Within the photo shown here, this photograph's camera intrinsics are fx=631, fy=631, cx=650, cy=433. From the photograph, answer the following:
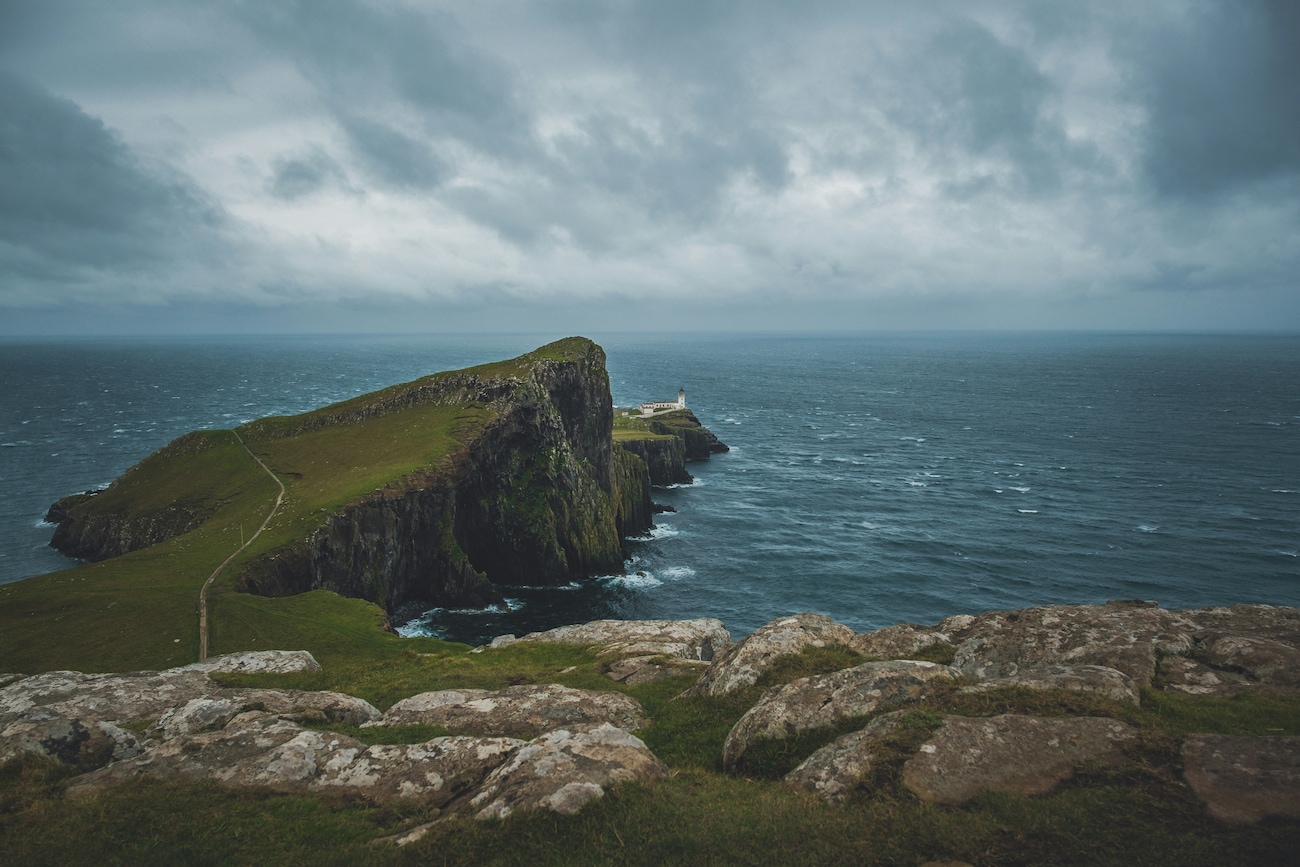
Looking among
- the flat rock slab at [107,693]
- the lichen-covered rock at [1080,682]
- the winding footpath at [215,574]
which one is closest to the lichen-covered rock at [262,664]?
the flat rock slab at [107,693]

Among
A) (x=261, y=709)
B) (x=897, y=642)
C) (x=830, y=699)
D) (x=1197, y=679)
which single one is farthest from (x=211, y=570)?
(x=1197, y=679)

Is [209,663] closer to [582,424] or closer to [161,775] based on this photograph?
[161,775]

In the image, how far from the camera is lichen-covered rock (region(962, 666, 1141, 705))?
581 inches

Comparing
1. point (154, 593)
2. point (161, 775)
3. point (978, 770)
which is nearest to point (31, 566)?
point (154, 593)

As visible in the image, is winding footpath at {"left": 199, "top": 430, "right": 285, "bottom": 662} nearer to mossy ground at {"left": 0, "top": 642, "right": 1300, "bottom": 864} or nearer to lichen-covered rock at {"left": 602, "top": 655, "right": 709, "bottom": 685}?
lichen-covered rock at {"left": 602, "top": 655, "right": 709, "bottom": 685}

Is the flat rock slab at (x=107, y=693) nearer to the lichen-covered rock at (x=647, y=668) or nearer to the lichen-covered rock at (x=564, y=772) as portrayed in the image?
the lichen-covered rock at (x=564, y=772)

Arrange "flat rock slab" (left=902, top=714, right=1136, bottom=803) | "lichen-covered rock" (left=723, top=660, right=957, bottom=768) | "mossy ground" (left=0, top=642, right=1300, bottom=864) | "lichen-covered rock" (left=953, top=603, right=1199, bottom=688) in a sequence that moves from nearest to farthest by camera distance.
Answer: "mossy ground" (left=0, top=642, right=1300, bottom=864) → "flat rock slab" (left=902, top=714, right=1136, bottom=803) → "lichen-covered rock" (left=723, top=660, right=957, bottom=768) → "lichen-covered rock" (left=953, top=603, right=1199, bottom=688)

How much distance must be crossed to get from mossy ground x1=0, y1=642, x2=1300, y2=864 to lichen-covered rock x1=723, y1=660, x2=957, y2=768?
1.66 feet

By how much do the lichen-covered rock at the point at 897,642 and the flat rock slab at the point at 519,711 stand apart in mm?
8377

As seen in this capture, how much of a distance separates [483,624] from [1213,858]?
60778mm

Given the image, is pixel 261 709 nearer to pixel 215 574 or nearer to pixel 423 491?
pixel 215 574

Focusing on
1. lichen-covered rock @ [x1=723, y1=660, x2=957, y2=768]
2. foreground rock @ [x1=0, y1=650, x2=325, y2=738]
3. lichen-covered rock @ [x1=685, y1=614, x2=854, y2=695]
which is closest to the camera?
lichen-covered rock @ [x1=723, y1=660, x2=957, y2=768]

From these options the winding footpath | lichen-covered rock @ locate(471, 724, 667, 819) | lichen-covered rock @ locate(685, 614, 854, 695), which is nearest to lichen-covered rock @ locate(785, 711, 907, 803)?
lichen-covered rock @ locate(471, 724, 667, 819)

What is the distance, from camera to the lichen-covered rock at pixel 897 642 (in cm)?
2192
